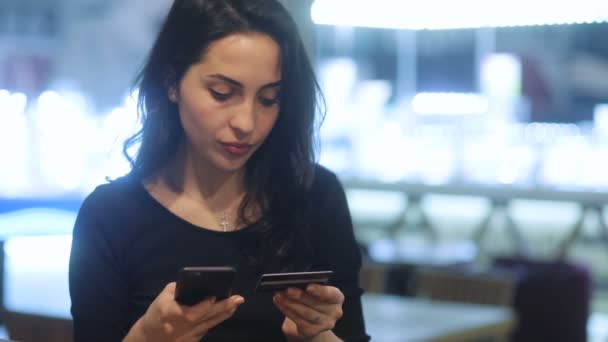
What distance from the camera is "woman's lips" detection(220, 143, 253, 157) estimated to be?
1379 mm

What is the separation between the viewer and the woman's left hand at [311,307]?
50.2 inches

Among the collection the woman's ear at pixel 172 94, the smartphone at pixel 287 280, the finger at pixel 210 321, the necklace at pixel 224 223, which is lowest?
the finger at pixel 210 321

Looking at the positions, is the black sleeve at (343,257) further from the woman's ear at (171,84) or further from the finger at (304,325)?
the woman's ear at (171,84)

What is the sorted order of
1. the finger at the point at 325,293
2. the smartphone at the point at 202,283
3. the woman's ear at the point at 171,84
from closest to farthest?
the smartphone at the point at 202,283 → the finger at the point at 325,293 → the woman's ear at the point at 171,84

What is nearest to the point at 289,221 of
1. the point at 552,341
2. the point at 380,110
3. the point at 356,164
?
the point at 552,341

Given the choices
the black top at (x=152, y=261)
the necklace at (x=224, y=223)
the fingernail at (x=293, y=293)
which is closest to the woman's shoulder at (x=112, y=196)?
the black top at (x=152, y=261)

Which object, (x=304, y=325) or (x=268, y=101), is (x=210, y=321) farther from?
(x=268, y=101)

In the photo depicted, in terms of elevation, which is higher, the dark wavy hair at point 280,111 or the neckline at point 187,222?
the dark wavy hair at point 280,111

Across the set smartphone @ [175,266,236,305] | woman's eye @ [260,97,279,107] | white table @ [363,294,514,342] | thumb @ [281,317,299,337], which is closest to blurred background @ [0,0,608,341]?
→ white table @ [363,294,514,342]

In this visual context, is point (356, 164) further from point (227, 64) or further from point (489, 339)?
point (227, 64)

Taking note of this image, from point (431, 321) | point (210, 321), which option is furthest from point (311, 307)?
point (431, 321)

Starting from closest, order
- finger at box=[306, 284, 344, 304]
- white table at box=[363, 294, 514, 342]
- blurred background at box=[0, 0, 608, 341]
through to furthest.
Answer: finger at box=[306, 284, 344, 304] → blurred background at box=[0, 0, 608, 341] → white table at box=[363, 294, 514, 342]

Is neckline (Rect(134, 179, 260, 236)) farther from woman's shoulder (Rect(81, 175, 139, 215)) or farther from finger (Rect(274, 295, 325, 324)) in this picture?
finger (Rect(274, 295, 325, 324))

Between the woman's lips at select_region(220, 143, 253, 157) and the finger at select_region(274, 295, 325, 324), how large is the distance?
0.72ft
